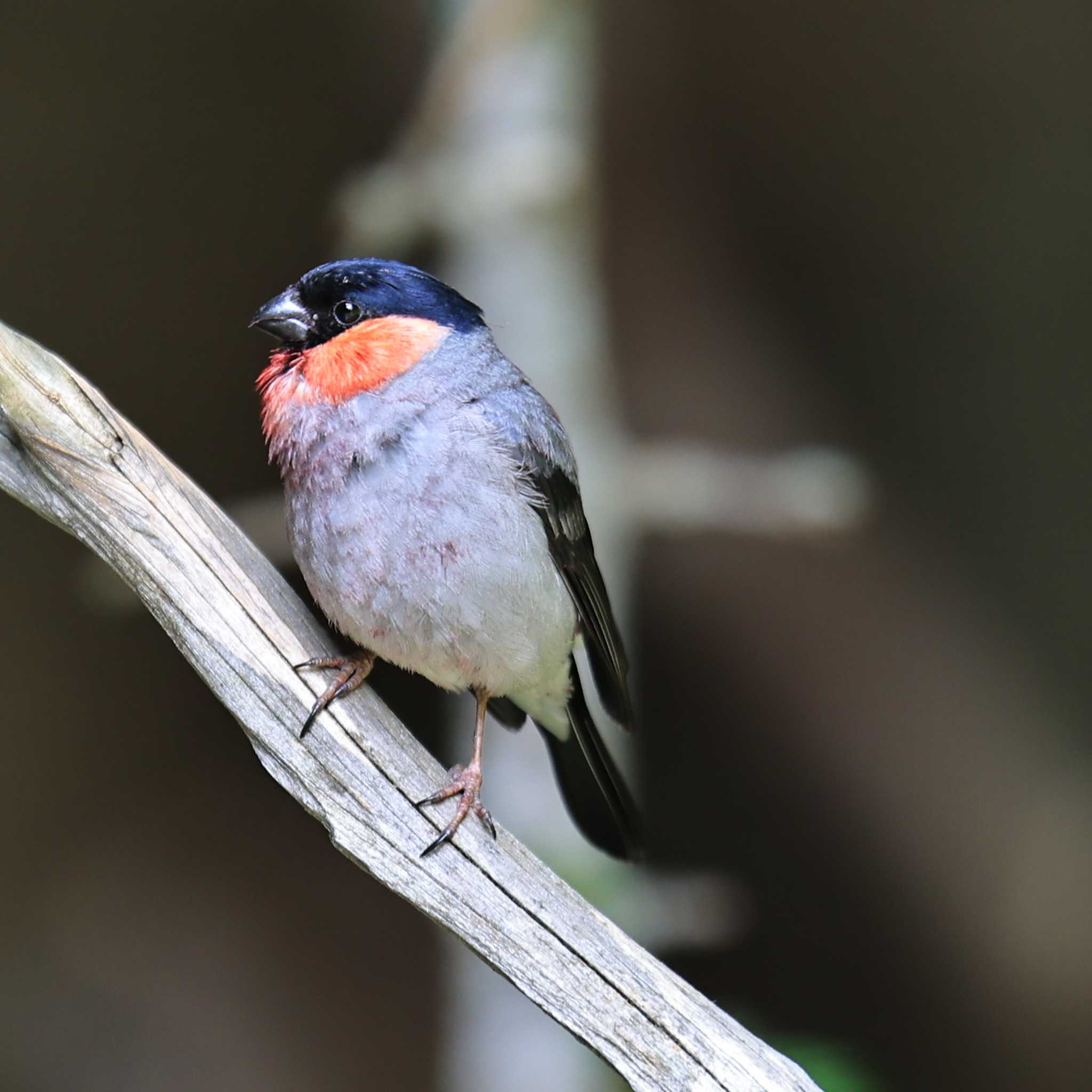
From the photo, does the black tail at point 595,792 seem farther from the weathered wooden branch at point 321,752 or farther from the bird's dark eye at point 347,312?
the bird's dark eye at point 347,312

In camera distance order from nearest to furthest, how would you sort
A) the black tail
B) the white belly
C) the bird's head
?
1. the white belly
2. the bird's head
3. the black tail

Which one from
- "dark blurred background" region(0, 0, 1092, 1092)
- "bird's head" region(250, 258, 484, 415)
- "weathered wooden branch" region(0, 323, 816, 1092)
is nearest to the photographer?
"weathered wooden branch" region(0, 323, 816, 1092)

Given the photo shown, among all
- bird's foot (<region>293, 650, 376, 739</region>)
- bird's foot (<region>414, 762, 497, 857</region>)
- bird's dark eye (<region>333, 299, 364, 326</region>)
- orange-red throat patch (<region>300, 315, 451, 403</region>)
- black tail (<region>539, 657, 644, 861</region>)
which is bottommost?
black tail (<region>539, 657, 644, 861</region>)

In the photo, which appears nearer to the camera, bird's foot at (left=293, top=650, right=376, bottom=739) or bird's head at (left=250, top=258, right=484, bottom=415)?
bird's foot at (left=293, top=650, right=376, bottom=739)

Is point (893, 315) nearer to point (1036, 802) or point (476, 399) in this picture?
point (1036, 802)

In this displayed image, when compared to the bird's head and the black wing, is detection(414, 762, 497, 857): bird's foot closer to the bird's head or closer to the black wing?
the black wing

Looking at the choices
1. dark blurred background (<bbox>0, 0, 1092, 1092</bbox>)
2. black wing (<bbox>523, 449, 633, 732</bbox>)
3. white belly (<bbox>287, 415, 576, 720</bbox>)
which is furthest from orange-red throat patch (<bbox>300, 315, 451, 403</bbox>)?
dark blurred background (<bbox>0, 0, 1092, 1092</bbox>)

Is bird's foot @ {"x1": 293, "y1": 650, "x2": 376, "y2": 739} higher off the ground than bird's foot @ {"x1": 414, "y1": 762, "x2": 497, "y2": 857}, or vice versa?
bird's foot @ {"x1": 293, "y1": 650, "x2": 376, "y2": 739}
